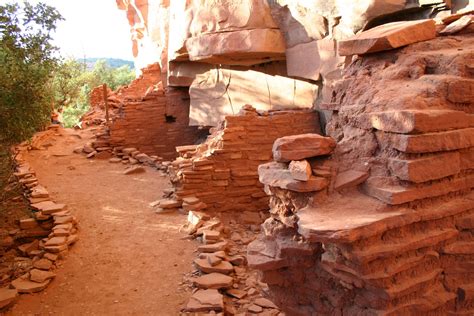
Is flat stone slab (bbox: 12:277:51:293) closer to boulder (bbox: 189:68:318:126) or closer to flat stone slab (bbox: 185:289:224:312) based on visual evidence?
flat stone slab (bbox: 185:289:224:312)

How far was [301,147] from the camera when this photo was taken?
232cm

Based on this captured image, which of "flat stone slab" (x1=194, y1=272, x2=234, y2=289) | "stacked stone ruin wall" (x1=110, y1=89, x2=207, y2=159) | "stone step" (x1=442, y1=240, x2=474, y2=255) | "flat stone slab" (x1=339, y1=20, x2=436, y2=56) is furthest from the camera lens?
"stacked stone ruin wall" (x1=110, y1=89, x2=207, y2=159)

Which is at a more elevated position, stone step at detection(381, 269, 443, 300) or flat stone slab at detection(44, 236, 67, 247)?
stone step at detection(381, 269, 443, 300)

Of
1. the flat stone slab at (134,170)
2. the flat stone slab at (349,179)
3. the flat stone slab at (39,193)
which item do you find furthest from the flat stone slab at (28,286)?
the flat stone slab at (134,170)

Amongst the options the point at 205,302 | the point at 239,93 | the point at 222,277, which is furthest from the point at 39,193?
the point at 239,93

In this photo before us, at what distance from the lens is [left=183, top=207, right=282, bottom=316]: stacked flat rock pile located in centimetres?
340

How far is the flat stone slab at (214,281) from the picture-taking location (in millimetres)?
3691

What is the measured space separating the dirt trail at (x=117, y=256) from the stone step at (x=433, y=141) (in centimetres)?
254

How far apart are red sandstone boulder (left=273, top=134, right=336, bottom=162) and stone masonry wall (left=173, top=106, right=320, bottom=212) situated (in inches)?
141

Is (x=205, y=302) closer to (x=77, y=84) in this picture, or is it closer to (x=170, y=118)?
(x=170, y=118)

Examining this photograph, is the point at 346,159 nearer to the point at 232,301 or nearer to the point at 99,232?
the point at 232,301

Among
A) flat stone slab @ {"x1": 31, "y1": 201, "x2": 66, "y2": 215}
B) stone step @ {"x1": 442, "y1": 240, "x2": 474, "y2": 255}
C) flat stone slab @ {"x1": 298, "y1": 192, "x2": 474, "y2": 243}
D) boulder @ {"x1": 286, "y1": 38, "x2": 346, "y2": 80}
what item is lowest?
flat stone slab @ {"x1": 31, "y1": 201, "x2": 66, "y2": 215}

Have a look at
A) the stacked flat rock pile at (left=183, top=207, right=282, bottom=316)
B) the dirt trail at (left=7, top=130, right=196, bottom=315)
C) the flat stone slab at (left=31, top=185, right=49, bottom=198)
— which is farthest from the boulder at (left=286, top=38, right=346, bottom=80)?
the flat stone slab at (left=31, top=185, right=49, bottom=198)

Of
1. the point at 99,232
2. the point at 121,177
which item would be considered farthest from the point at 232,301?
the point at 121,177
